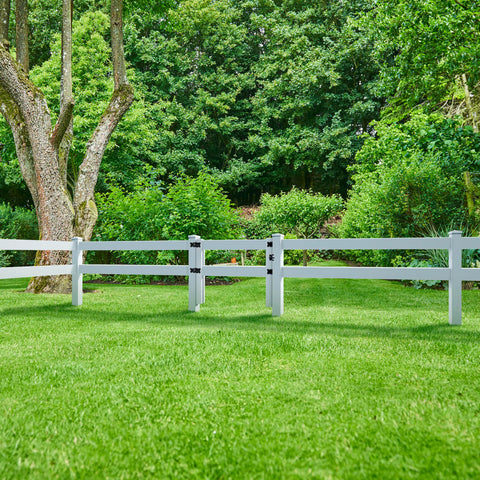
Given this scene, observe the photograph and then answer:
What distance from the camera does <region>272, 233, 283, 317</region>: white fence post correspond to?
5.60 metres

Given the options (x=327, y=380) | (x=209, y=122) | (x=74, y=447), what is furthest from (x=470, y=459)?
(x=209, y=122)

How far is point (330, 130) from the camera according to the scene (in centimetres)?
2509

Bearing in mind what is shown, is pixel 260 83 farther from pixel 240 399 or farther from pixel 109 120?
pixel 240 399

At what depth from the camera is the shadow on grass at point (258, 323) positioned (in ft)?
14.7

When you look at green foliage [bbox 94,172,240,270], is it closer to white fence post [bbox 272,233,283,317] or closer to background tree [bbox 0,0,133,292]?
background tree [bbox 0,0,133,292]

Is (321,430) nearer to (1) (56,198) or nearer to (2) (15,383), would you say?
(2) (15,383)

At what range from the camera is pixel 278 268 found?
559 centimetres

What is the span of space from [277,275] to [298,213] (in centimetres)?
1185

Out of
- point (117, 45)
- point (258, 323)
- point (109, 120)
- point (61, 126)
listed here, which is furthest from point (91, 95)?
point (258, 323)

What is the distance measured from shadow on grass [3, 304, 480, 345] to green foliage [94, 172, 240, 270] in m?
4.47

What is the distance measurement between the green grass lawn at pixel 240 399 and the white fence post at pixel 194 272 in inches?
33.8

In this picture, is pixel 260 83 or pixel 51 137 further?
pixel 260 83

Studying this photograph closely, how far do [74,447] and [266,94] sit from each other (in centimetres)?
2705

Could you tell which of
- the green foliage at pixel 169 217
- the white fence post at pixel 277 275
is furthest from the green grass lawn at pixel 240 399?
the green foliage at pixel 169 217
